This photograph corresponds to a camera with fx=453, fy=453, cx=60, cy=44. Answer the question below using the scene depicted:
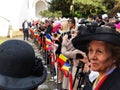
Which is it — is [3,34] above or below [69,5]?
below

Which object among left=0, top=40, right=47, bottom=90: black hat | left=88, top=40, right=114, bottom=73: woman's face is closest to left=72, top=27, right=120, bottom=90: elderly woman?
left=88, top=40, right=114, bottom=73: woman's face

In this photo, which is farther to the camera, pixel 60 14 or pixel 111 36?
pixel 60 14

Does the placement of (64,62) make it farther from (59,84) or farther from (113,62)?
(113,62)

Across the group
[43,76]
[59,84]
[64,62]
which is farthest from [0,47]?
[59,84]

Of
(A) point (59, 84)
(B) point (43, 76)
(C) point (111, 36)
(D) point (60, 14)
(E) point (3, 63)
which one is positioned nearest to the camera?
(E) point (3, 63)

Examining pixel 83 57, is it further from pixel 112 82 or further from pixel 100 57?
pixel 112 82

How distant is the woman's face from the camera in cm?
407

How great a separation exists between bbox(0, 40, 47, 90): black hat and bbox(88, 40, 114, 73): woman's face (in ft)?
4.86

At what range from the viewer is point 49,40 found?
14.6m

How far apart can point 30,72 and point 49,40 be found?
39.3ft

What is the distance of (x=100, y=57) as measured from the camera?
4.11 meters

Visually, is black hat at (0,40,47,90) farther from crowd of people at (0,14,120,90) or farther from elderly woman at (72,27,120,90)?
elderly woman at (72,27,120,90)

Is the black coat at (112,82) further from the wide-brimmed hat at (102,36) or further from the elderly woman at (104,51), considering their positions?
the wide-brimmed hat at (102,36)

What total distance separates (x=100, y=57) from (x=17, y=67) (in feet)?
5.39
